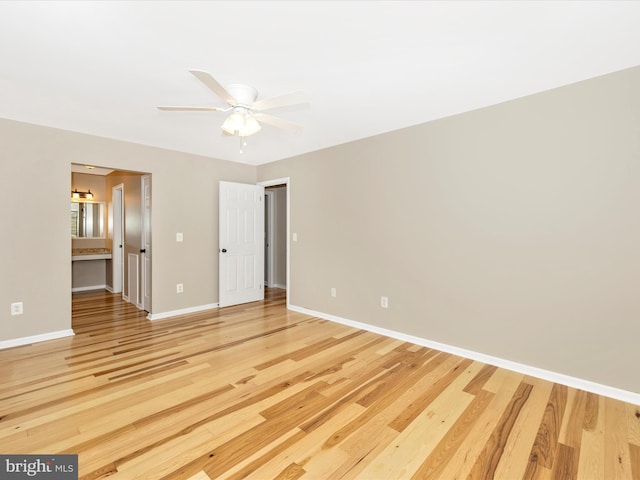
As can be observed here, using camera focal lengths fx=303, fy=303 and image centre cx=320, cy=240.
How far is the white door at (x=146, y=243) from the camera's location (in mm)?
4352

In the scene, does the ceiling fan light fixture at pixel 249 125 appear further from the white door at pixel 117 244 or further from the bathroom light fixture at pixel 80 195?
the bathroom light fixture at pixel 80 195

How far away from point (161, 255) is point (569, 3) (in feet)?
15.6

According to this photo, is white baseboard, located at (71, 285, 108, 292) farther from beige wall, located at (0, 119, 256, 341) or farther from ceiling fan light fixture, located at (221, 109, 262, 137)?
ceiling fan light fixture, located at (221, 109, 262, 137)

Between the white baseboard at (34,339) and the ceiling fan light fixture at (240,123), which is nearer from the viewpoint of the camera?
the ceiling fan light fixture at (240,123)

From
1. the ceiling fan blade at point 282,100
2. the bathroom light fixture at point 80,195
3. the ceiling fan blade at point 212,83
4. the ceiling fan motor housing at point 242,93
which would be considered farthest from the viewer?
the bathroom light fixture at point 80,195

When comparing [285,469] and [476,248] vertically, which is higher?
[476,248]

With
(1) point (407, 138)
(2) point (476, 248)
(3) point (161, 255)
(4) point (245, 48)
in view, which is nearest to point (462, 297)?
(2) point (476, 248)

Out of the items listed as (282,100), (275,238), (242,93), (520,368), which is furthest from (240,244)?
(520,368)

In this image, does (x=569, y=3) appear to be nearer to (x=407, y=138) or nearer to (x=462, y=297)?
(x=407, y=138)

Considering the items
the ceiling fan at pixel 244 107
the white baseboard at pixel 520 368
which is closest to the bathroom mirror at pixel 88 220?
the ceiling fan at pixel 244 107

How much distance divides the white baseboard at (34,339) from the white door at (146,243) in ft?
3.18

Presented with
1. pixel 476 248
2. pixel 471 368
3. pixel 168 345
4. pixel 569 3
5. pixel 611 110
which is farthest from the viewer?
pixel 168 345

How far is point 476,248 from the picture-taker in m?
2.96

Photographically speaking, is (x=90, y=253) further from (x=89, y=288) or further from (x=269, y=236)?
(x=269, y=236)
